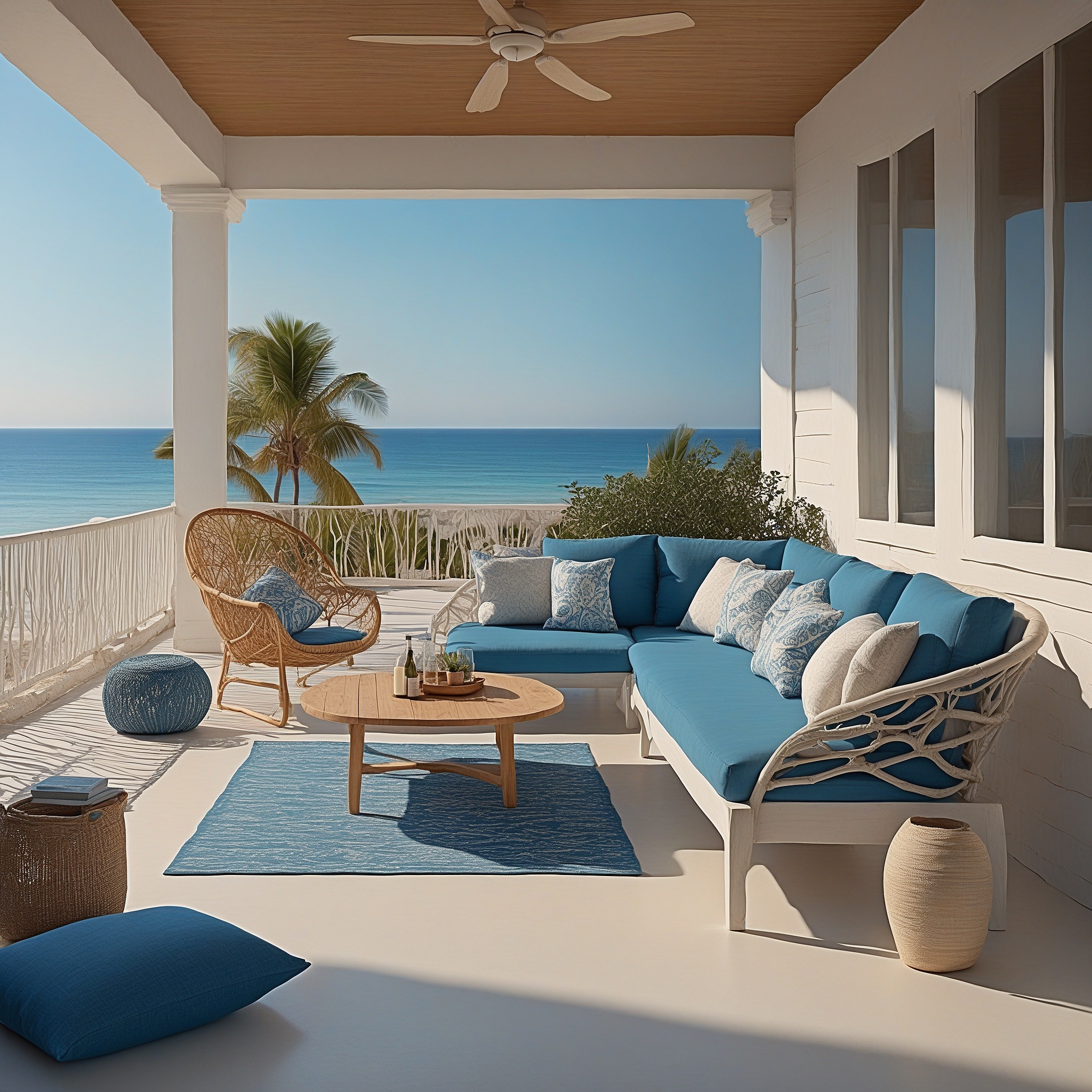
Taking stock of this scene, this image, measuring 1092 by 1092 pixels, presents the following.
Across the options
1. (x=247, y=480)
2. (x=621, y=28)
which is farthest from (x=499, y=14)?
(x=247, y=480)

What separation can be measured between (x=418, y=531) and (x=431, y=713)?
618cm

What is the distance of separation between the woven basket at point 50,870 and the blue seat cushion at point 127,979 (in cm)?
26

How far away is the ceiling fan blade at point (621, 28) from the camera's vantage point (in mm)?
4352

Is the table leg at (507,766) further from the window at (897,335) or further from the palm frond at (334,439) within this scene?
the palm frond at (334,439)

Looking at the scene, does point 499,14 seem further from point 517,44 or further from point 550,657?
point 550,657

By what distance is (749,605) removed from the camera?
509 cm

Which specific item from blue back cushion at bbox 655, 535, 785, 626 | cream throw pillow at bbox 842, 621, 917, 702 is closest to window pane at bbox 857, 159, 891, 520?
blue back cushion at bbox 655, 535, 785, 626

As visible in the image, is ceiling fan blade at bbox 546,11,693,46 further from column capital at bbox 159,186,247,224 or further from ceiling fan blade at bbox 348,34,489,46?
column capital at bbox 159,186,247,224

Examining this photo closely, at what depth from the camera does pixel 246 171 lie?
7281 millimetres

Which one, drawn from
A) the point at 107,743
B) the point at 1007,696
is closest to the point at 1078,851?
the point at 1007,696

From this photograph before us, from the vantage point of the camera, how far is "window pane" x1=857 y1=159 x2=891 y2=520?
576 centimetres

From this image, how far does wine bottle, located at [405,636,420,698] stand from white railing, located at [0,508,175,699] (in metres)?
2.30

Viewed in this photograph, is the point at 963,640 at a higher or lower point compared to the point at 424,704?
higher

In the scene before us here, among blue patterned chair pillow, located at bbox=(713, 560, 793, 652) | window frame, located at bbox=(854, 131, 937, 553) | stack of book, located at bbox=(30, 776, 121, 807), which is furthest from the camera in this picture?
window frame, located at bbox=(854, 131, 937, 553)
